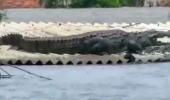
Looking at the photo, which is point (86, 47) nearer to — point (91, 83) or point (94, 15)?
point (91, 83)

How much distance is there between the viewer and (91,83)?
4660mm

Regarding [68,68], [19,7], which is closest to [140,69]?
[68,68]

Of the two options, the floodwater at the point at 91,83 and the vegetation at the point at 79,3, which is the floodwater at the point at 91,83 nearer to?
the floodwater at the point at 91,83

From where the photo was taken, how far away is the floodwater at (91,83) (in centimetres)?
418

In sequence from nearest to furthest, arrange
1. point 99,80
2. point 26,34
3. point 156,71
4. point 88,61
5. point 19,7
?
point 99,80 → point 156,71 → point 88,61 → point 26,34 → point 19,7

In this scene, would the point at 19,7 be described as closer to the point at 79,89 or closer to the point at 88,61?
the point at 88,61

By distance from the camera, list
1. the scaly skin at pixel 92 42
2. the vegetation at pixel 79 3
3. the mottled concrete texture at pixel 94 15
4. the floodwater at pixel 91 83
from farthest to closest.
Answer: the vegetation at pixel 79 3 < the mottled concrete texture at pixel 94 15 < the scaly skin at pixel 92 42 < the floodwater at pixel 91 83

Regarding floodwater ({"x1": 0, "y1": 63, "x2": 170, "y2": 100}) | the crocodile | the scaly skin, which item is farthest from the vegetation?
floodwater ({"x1": 0, "y1": 63, "x2": 170, "y2": 100})

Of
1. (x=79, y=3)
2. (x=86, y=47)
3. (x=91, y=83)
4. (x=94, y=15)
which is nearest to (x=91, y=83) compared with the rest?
(x=91, y=83)

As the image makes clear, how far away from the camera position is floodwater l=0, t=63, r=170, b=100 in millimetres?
4184

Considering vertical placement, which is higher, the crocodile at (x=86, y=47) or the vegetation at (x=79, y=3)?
the crocodile at (x=86, y=47)

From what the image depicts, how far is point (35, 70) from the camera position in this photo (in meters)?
5.28

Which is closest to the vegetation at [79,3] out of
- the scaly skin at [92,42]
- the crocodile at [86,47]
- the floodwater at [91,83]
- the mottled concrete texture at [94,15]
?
the mottled concrete texture at [94,15]

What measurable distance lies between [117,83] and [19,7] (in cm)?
752
